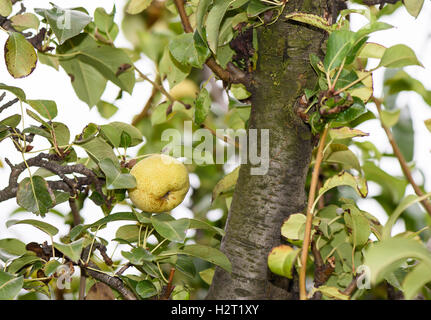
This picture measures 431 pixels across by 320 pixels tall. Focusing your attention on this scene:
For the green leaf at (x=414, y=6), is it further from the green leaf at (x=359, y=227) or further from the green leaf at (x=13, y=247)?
the green leaf at (x=13, y=247)

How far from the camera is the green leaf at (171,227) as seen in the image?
1.97ft

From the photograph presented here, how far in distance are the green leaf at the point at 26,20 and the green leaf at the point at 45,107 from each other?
5.2 inches

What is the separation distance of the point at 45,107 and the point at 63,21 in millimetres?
126

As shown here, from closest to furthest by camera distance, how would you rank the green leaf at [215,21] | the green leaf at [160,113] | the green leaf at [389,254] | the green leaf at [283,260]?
the green leaf at [389,254], the green leaf at [283,260], the green leaf at [215,21], the green leaf at [160,113]

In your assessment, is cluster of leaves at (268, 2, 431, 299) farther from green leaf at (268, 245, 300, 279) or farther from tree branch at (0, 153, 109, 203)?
tree branch at (0, 153, 109, 203)

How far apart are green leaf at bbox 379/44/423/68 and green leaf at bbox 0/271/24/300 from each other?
20.0 inches

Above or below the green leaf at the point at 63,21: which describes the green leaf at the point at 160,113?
above

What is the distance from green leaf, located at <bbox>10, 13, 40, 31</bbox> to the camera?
2.39ft

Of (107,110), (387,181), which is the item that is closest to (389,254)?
(387,181)

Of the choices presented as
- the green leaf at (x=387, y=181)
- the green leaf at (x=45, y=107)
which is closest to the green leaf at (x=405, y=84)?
the green leaf at (x=387, y=181)

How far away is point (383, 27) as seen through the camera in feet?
1.67

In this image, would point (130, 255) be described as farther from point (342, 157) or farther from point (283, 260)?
point (342, 157)
